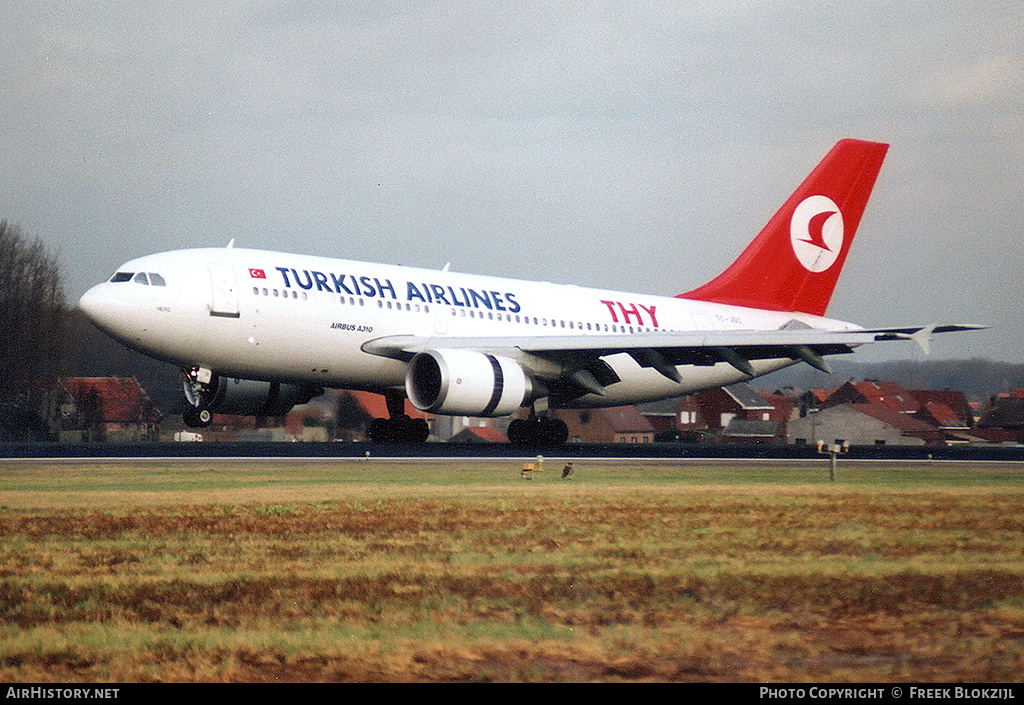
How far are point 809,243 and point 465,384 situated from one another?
49.2 feet

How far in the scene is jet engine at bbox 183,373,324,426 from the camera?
2898 centimetres

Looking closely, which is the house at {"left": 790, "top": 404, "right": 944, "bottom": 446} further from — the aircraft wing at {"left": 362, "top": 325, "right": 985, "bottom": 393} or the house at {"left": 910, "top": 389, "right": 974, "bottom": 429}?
the aircraft wing at {"left": 362, "top": 325, "right": 985, "bottom": 393}

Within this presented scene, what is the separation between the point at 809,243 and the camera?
123 feet

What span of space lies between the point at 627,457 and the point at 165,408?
86.1 feet

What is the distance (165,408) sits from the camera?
47.7 metres

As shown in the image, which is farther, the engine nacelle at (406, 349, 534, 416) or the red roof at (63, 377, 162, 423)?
the red roof at (63, 377, 162, 423)

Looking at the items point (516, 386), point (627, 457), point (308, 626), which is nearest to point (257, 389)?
point (516, 386)

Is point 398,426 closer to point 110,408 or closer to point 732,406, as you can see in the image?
point 110,408

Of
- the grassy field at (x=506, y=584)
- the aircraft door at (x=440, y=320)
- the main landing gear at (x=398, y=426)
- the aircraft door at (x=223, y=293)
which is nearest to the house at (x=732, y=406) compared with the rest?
the main landing gear at (x=398, y=426)

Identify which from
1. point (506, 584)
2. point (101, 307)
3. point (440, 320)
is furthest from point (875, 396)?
point (506, 584)

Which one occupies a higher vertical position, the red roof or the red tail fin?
the red tail fin

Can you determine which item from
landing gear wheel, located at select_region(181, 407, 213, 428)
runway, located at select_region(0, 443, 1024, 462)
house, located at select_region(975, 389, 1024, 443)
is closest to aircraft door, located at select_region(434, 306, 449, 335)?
runway, located at select_region(0, 443, 1024, 462)

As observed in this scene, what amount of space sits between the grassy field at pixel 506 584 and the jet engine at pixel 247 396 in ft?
36.9

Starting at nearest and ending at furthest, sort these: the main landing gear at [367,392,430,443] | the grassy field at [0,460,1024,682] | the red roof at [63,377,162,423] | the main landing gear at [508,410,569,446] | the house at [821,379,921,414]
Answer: the grassy field at [0,460,1024,682] → the main landing gear at [508,410,569,446] → the main landing gear at [367,392,430,443] → the red roof at [63,377,162,423] → the house at [821,379,921,414]
